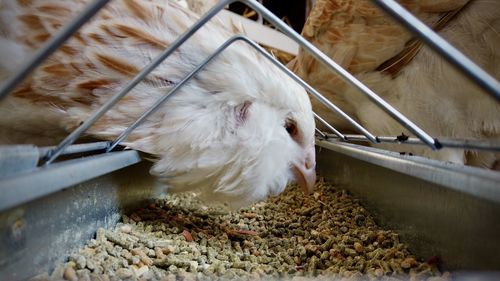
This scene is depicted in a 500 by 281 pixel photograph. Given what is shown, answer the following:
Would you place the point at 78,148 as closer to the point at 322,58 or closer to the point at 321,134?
the point at 322,58

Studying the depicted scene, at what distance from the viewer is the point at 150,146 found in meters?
1.16

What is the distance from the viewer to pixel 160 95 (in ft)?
3.87

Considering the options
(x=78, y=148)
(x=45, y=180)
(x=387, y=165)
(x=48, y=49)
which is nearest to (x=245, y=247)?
(x=387, y=165)

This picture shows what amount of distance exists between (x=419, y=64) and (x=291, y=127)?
0.70 metres

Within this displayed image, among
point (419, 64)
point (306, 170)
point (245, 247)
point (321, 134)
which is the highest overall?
point (419, 64)

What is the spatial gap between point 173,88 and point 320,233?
62 centimetres

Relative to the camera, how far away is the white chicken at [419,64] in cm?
155

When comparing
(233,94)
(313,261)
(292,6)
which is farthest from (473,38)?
(292,6)

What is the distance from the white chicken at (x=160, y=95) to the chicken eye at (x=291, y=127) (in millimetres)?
29

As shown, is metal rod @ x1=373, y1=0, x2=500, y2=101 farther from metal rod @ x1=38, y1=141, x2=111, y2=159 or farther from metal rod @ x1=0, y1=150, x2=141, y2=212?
metal rod @ x1=38, y1=141, x2=111, y2=159

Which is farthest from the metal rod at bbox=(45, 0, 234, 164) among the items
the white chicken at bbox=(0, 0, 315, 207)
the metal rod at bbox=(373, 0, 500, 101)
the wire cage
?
the metal rod at bbox=(373, 0, 500, 101)

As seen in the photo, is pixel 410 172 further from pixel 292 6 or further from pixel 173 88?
pixel 292 6

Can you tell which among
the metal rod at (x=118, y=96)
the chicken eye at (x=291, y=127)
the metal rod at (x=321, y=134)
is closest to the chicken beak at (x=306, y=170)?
the chicken eye at (x=291, y=127)

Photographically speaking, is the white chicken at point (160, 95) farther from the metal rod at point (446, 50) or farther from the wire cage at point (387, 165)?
the metal rod at point (446, 50)
